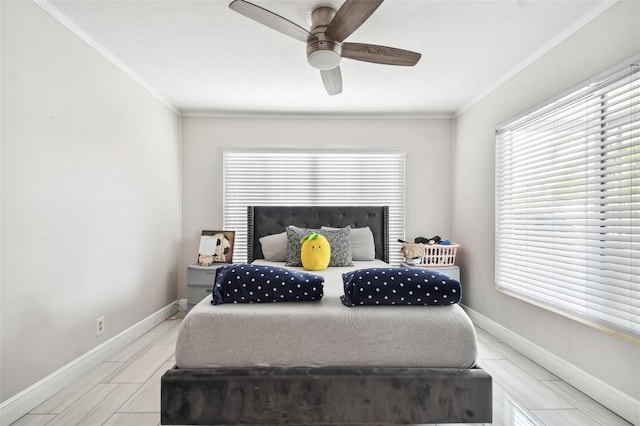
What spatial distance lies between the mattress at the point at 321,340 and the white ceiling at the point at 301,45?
1874mm

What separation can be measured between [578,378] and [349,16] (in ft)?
8.91

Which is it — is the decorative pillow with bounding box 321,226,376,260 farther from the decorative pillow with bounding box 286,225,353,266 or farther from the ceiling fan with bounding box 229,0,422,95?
the ceiling fan with bounding box 229,0,422,95

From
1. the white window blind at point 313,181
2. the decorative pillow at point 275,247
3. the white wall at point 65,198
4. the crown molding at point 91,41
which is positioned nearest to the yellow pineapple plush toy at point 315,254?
the decorative pillow at point 275,247

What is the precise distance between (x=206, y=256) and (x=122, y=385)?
1.68 meters

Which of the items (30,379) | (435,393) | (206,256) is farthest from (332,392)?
(206,256)

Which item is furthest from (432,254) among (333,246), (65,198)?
(65,198)

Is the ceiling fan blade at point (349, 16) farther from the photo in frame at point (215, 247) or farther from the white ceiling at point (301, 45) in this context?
the photo in frame at point (215, 247)

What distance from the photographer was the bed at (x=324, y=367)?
5.12 feet

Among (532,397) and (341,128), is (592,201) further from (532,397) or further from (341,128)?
(341,128)

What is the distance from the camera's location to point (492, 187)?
333cm

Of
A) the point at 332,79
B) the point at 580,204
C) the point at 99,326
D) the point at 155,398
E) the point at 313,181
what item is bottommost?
the point at 155,398

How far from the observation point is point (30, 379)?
6.47 feet

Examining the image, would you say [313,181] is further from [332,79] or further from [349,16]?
[349,16]

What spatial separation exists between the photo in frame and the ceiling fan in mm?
2242
